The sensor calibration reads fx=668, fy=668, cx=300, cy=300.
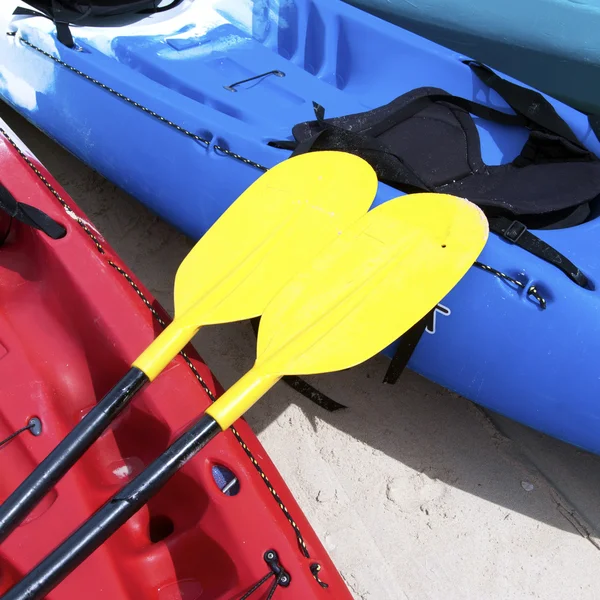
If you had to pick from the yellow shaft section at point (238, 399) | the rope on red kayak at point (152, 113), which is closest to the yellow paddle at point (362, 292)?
the yellow shaft section at point (238, 399)

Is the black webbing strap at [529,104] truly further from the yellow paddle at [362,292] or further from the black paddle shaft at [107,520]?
the black paddle shaft at [107,520]

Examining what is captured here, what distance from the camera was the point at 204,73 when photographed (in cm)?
231

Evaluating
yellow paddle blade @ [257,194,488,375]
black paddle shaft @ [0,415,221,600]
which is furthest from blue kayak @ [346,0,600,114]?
black paddle shaft @ [0,415,221,600]

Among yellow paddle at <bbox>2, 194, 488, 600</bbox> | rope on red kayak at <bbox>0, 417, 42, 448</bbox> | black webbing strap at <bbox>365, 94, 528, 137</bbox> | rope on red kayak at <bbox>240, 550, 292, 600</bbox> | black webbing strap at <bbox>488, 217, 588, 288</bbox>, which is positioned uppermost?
black webbing strap at <bbox>365, 94, 528, 137</bbox>

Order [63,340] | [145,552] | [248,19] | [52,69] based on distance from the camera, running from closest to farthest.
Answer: [145,552] → [63,340] → [52,69] → [248,19]

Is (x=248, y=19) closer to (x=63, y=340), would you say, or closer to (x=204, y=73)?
(x=204, y=73)

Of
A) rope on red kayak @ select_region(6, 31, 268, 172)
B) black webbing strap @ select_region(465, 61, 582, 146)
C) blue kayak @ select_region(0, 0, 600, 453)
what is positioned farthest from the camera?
black webbing strap @ select_region(465, 61, 582, 146)

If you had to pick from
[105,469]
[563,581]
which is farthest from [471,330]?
[105,469]

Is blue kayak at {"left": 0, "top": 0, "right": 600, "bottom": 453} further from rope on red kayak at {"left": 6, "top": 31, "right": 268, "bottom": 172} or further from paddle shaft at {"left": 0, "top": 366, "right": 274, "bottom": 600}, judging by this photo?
paddle shaft at {"left": 0, "top": 366, "right": 274, "bottom": 600}

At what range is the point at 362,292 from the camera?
1.56 meters

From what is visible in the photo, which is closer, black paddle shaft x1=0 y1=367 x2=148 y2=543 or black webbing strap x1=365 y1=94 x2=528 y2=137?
black paddle shaft x1=0 y1=367 x2=148 y2=543

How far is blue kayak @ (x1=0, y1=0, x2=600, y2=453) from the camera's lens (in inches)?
59.7

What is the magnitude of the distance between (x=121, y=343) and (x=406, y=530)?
2.84ft

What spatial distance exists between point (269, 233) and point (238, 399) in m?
0.52
